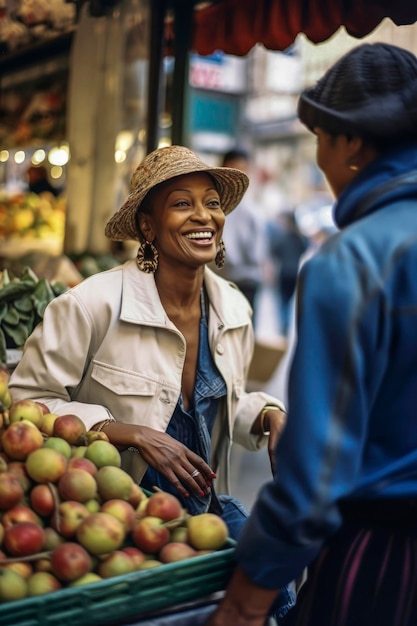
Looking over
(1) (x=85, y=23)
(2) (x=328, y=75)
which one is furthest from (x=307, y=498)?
(1) (x=85, y=23)

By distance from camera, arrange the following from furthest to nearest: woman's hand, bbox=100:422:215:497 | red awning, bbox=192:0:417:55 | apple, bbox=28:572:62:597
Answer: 1. red awning, bbox=192:0:417:55
2. woman's hand, bbox=100:422:215:497
3. apple, bbox=28:572:62:597

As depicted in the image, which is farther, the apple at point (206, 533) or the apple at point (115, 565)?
the apple at point (206, 533)

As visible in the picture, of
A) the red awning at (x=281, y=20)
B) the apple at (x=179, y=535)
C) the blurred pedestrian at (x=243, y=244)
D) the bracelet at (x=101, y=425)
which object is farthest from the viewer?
the blurred pedestrian at (x=243, y=244)

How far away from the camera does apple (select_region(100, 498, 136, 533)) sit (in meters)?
1.84

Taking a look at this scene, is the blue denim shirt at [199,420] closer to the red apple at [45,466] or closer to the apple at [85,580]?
the red apple at [45,466]

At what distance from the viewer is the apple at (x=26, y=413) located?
217 centimetres

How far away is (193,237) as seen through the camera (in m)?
2.68

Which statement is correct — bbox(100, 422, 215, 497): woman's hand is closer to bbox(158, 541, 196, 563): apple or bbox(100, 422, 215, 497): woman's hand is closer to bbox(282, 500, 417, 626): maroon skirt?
bbox(158, 541, 196, 563): apple

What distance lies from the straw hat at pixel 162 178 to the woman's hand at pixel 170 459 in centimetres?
77

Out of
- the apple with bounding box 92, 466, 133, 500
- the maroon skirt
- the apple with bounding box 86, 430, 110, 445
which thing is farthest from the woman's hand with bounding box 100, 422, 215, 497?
the maroon skirt

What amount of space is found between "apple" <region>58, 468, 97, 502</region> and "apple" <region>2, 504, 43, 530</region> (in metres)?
0.08

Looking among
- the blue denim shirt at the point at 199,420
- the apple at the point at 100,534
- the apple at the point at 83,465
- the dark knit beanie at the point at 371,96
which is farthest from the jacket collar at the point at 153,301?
the dark knit beanie at the point at 371,96

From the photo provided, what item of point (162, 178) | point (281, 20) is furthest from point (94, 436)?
point (281, 20)

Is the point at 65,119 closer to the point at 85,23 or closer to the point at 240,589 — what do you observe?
the point at 85,23
